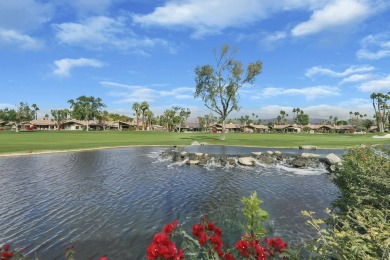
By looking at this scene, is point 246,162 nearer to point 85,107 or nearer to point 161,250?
point 161,250

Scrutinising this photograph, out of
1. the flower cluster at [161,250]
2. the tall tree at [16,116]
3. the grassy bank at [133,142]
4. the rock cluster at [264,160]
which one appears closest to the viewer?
the flower cluster at [161,250]

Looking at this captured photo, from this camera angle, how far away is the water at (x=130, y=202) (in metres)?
10.5

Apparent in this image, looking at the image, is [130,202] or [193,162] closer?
[130,202]

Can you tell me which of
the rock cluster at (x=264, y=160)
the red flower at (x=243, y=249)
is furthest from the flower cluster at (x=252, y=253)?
the rock cluster at (x=264, y=160)

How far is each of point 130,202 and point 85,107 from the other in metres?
145

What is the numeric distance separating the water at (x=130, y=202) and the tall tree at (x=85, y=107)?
126923 mm

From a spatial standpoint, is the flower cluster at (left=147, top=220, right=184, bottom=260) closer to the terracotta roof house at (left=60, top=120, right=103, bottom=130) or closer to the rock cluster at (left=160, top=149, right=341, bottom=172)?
the rock cluster at (left=160, top=149, right=341, bottom=172)

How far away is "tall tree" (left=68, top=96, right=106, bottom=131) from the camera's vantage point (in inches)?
5728

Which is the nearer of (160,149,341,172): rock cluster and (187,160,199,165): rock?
(160,149,341,172): rock cluster

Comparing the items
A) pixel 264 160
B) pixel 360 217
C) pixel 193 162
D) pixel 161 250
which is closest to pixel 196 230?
pixel 161 250

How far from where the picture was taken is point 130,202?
15.2 m

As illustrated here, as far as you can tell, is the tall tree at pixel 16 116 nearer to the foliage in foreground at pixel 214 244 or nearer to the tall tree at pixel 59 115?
the tall tree at pixel 59 115

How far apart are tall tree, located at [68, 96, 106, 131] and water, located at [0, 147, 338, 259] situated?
12692 centimetres

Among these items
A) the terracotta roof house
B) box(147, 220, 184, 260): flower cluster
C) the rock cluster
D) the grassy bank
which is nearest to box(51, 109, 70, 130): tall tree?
the terracotta roof house
